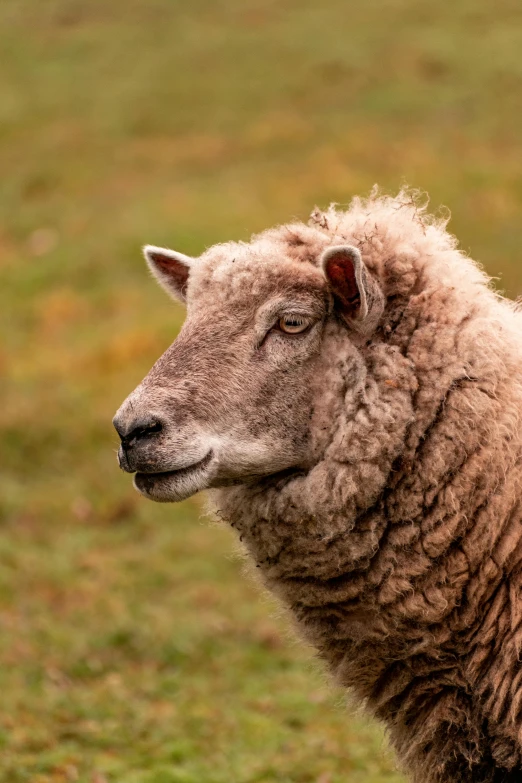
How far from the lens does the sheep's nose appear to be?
4113mm

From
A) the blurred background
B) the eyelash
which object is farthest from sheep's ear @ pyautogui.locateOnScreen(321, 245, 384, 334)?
the blurred background

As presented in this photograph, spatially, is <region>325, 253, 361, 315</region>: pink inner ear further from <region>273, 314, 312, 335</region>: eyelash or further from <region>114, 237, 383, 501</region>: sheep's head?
<region>273, 314, 312, 335</region>: eyelash

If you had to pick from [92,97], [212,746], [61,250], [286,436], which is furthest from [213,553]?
[92,97]

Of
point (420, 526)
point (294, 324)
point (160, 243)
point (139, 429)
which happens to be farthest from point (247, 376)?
point (160, 243)

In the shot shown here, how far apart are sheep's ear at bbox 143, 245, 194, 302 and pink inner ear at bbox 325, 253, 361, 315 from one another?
1.01m

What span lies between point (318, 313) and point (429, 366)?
48 cm

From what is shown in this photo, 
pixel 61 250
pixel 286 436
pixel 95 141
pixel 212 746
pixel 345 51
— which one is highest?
pixel 345 51

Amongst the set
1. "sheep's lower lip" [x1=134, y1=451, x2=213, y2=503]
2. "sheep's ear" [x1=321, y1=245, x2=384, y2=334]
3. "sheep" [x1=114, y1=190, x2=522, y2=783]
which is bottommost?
"sheep's lower lip" [x1=134, y1=451, x2=213, y2=503]

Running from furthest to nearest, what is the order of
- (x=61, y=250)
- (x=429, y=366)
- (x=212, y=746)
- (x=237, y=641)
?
(x=61, y=250) < (x=237, y=641) < (x=212, y=746) < (x=429, y=366)

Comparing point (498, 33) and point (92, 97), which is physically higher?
point (498, 33)

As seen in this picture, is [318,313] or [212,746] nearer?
[318,313]

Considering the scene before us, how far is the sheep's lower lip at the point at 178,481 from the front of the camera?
4176mm

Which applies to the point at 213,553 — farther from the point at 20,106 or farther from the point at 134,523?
the point at 20,106

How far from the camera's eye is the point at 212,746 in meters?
6.70
